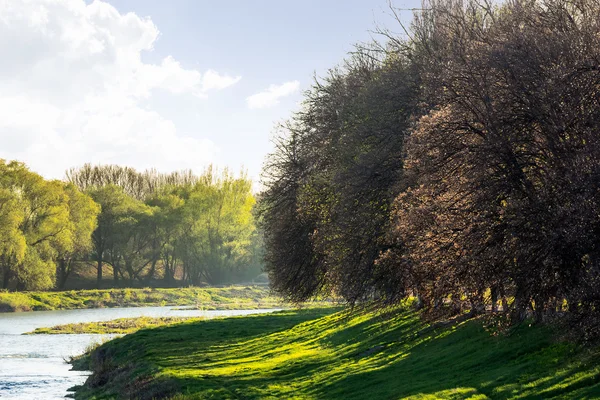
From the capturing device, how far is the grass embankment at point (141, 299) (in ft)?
284

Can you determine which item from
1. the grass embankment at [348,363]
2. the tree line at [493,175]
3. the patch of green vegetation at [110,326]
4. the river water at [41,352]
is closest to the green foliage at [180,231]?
the river water at [41,352]

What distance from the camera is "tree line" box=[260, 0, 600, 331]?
56.5 ft

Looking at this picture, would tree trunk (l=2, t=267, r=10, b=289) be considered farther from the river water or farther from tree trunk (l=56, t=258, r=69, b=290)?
tree trunk (l=56, t=258, r=69, b=290)

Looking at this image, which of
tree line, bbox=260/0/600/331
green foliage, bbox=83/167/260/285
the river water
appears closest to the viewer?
tree line, bbox=260/0/600/331

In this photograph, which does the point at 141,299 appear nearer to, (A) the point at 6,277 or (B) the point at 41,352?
(A) the point at 6,277

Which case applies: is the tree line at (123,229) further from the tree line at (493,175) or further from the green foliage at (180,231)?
the tree line at (493,175)

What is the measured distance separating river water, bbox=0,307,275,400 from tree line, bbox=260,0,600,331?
51.6 feet

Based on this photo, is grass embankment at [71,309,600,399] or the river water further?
the river water

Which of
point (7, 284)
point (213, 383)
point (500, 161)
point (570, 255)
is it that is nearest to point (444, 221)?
point (500, 161)

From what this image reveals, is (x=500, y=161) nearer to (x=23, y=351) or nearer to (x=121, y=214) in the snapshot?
(x=23, y=351)

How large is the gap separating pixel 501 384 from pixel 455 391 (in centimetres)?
115

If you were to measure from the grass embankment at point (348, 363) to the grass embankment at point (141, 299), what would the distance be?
41668mm

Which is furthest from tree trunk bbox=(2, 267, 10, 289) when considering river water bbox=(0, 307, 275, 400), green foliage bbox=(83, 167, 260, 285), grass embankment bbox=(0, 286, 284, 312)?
green foliage bbox=(83, 167, 260, 285)

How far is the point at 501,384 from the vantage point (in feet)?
62.1
